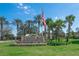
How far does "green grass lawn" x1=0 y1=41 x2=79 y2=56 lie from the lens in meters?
8.88

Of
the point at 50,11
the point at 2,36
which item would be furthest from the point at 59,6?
the point at 2,36

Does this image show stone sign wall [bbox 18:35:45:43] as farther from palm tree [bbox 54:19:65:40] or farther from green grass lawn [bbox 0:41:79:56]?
palm tree [bbox 54:19:65:40]

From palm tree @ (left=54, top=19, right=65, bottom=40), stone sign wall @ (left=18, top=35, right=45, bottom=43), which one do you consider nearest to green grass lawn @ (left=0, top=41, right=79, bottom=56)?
stone sign wall @ (left=18, top=35, right=45, bottom=43)

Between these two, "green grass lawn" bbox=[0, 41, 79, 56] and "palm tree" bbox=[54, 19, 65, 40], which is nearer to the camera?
"green grass lawn" bbox=[0, 41, 79, 56]

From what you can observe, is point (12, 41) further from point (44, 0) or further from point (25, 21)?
point (44, 0)

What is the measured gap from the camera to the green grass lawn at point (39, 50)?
888 cm

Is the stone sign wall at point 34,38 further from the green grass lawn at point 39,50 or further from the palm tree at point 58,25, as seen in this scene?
the palm tree at point 58,25

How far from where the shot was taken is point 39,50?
8984 mm

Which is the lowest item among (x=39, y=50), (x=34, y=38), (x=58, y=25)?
(x=39, y=50)

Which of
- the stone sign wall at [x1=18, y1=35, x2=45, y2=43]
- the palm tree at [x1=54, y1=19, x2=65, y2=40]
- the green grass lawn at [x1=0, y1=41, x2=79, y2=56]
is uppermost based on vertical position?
the palm tree at [x1=54, y1=19, x2=65, y2=40]

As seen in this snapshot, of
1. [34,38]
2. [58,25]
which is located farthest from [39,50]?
[58,25]

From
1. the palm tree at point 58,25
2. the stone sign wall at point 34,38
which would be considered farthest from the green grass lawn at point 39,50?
the palm tree at point 58,25

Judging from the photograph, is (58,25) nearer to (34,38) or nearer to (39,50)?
(34,38)

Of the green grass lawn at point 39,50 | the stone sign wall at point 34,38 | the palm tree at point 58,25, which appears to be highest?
the palm tree at point 58,25
